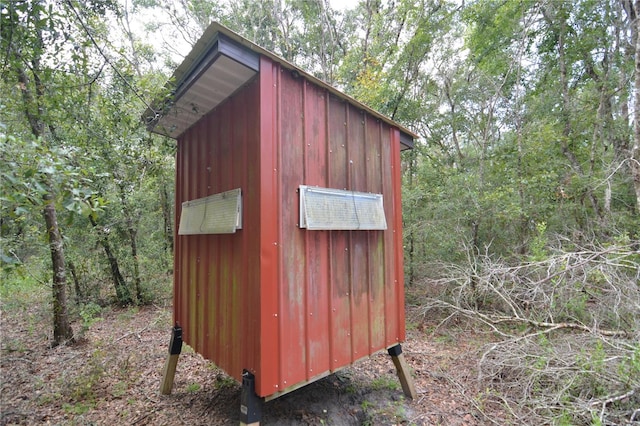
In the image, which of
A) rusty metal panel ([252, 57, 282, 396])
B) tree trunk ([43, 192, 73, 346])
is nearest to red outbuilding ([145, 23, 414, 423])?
rusty metal panel ([252, 57, 282, 396])

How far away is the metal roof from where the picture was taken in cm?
188

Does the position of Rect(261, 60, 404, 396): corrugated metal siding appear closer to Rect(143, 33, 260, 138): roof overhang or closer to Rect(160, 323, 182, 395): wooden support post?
Rect(143, 33, 260, 138): roof overhang

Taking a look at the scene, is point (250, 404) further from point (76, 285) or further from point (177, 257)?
point (76, 285)

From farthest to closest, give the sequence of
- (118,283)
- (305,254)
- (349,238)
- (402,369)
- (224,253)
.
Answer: (118,283)
(402,369)
(349,238)
(224,253)
(305,254)

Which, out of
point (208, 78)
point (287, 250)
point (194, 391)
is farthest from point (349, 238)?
point (194, 391)

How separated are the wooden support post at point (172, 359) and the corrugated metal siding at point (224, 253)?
5.8 inches

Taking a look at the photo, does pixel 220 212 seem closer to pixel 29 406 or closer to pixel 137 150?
pixel 137 150

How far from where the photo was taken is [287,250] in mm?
2084

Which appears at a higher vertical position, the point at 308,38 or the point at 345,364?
the point at 308,38

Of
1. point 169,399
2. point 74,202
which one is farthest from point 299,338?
point 169,399

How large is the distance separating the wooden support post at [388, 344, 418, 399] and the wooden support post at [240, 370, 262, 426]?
152 centimetres

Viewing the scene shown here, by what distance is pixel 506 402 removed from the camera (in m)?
2.78

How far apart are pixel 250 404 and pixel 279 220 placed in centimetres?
125

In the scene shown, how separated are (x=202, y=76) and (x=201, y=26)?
10942 mm
